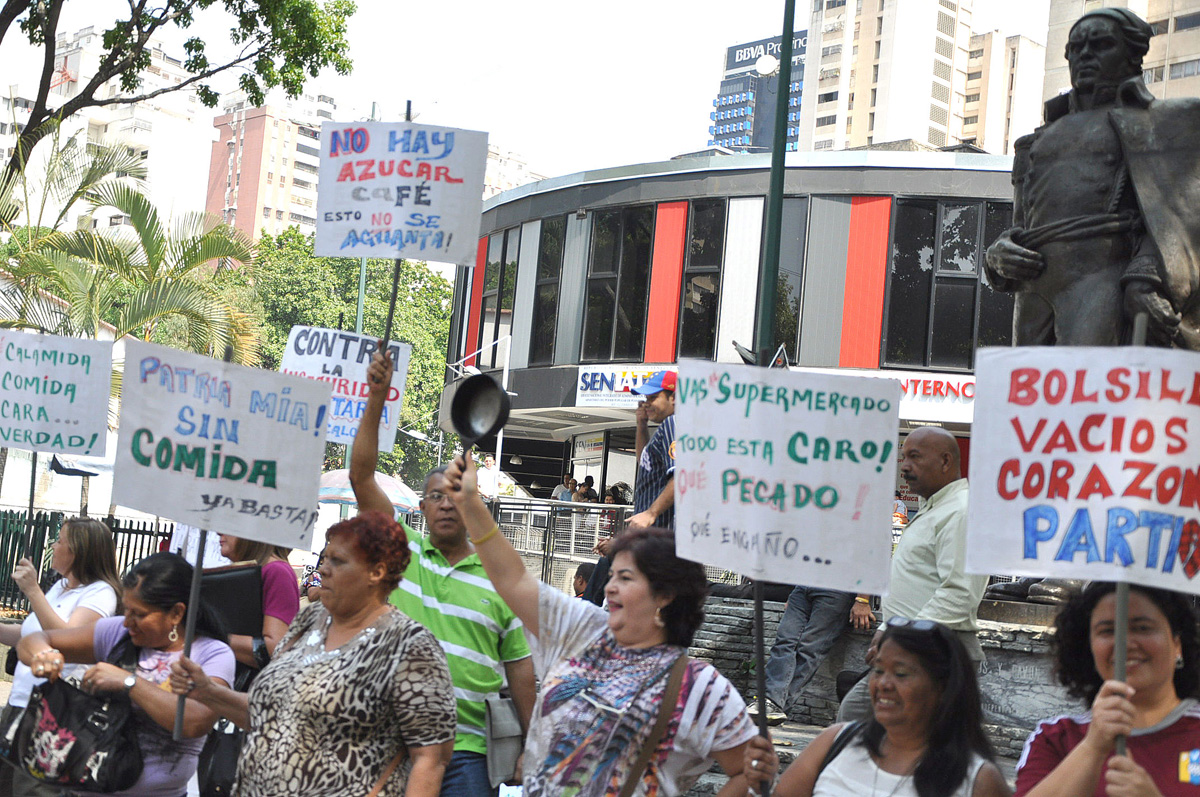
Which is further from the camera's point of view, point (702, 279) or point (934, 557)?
point (702, 279)

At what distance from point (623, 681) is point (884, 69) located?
11730 cm

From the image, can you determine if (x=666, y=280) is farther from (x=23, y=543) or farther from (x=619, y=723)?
(x=619, y=723)

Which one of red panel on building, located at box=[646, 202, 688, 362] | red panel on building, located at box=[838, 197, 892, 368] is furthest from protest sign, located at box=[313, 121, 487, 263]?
red panel on building, located at box=[646, 202, 688, 362]

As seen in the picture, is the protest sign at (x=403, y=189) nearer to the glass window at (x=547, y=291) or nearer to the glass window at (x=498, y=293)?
the glass window at (x=547, y=291)

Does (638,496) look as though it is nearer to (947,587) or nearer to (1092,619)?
(947,587)

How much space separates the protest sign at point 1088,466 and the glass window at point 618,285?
82.4 ft

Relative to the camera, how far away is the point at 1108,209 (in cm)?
666

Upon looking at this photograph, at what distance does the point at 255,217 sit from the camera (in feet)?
455

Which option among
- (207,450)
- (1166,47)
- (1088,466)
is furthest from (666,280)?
(1166,47)

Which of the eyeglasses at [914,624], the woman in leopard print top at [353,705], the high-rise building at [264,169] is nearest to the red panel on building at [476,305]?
the woman in leopard print top at [353,705]

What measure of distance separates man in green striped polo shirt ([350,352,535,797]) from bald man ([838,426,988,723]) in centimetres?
138

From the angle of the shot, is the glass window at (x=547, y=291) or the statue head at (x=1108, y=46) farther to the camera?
the glass window at (x=547, y=291)

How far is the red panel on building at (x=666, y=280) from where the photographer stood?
28.1 metres

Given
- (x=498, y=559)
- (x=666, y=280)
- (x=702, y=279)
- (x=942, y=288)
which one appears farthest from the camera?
(x=666, y=280)
